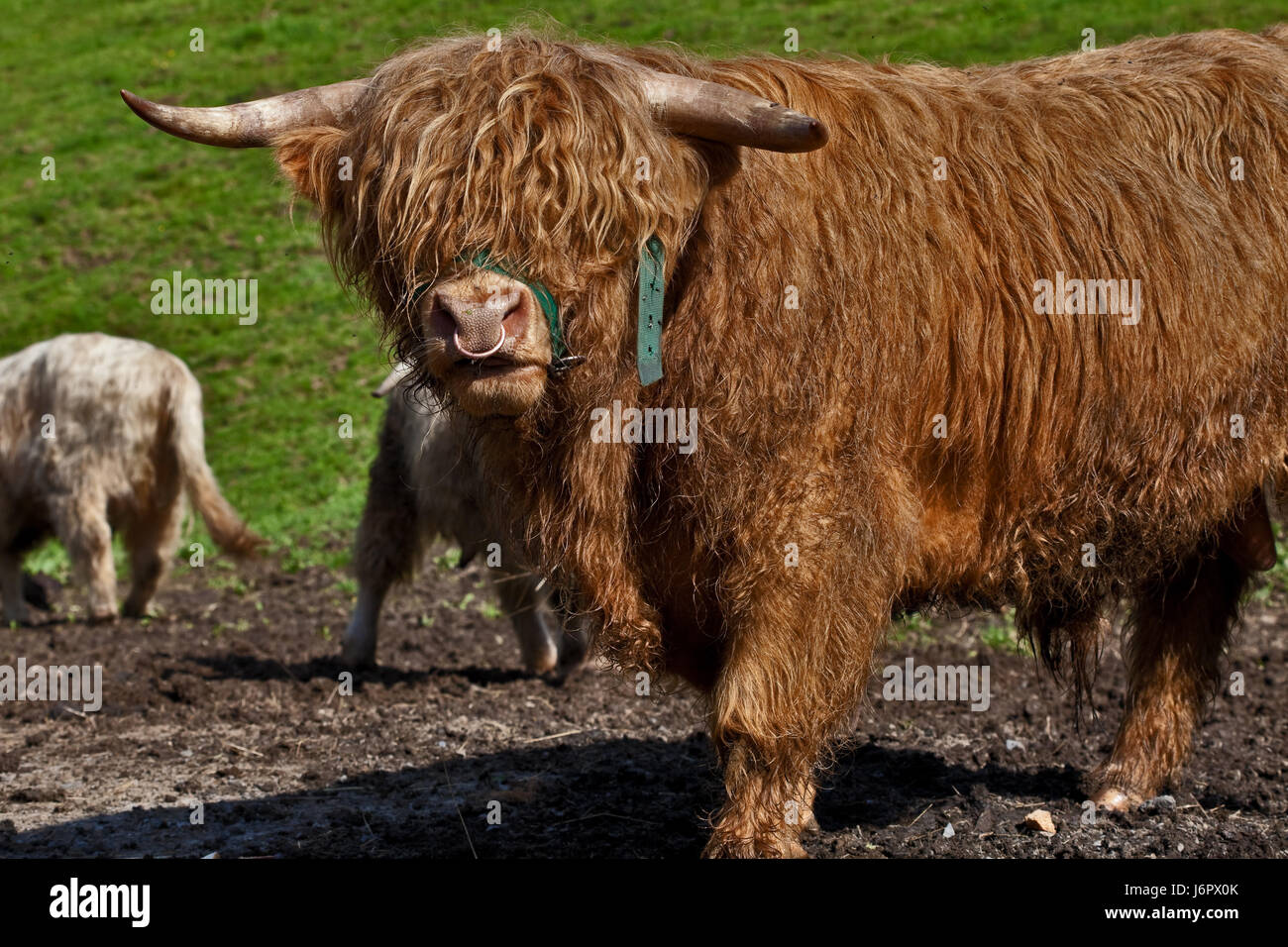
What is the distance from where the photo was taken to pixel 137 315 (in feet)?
47.5

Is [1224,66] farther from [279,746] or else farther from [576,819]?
[279,746]

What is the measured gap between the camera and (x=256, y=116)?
11.2ft

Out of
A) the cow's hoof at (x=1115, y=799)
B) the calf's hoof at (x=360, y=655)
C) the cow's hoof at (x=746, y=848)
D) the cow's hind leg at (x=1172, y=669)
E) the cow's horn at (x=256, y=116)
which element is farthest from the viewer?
the calf's hoof at (x=360, y=655)

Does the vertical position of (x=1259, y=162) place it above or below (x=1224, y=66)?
below

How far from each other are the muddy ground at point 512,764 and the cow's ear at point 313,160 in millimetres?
2040

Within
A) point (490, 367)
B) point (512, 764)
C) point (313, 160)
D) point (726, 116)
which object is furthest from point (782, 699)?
point (512, 764)

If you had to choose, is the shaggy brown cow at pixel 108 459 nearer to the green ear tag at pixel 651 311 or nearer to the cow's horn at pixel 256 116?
the cow's horn at pixel 256 116

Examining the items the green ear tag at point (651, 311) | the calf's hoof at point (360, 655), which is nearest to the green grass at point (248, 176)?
the calf's hoof at point (360, 655)

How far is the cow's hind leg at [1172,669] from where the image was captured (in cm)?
461

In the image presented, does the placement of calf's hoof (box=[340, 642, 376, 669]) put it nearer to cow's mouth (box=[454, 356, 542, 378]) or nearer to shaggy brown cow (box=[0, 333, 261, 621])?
shaggy brown cow (box=[0, 333, 261, 621])

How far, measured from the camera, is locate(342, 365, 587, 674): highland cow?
265 inches
